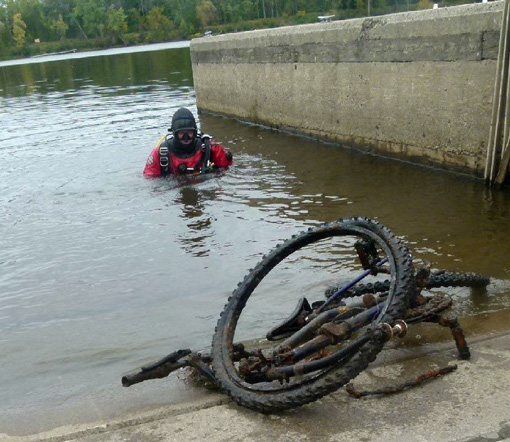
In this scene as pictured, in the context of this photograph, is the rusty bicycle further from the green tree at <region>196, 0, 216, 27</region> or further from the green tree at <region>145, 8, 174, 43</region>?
the green tree at <region>145, 8, 174, 43</region>

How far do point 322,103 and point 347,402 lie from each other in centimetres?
1014

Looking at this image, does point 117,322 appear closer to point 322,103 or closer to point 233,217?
point 233,217

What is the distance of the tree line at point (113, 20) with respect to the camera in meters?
108

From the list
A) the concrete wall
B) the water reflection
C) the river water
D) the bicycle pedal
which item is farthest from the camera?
the concrete wall

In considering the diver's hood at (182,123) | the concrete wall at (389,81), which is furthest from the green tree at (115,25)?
the diver's hood at (182,123)

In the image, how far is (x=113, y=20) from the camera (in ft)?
404

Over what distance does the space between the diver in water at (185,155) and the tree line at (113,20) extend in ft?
274

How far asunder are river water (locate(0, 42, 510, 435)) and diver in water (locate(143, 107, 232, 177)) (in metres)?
0.25

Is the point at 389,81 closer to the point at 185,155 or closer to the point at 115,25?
the point at 185,155

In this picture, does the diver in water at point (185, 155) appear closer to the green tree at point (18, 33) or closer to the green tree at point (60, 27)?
the green tree at point (18, 33)

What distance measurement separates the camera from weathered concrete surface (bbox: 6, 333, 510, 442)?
345 centimetres

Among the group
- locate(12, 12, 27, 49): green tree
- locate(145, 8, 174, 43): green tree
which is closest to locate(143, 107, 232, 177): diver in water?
locate(145, 8, 174, 43): green tree

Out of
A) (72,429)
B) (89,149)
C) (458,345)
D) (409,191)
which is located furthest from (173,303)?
(89,149)

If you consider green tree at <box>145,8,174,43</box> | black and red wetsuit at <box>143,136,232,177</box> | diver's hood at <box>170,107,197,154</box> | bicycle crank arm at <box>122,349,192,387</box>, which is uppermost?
diver's hood at <box>170,107,197,154</box>
